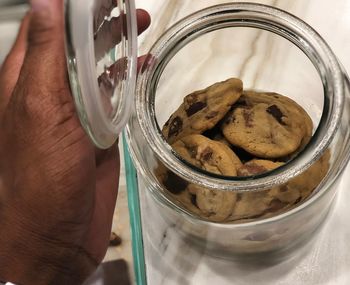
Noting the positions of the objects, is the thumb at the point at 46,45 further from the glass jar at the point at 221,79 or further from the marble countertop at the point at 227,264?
the marble countertop at the point at 227,264

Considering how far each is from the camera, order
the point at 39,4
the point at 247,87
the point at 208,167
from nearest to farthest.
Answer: the point at 39,4, the point at 208,167, the point at 247,87

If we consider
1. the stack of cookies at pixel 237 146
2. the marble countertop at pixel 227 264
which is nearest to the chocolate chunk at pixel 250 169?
the stack of cookies at pixel 237 146

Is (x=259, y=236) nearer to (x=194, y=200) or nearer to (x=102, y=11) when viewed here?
(x=194, y=200)

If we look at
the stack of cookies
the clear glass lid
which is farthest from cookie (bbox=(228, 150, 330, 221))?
the clear glass lid

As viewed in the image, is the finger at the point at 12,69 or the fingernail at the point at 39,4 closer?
the fingernail at the point at 39,4

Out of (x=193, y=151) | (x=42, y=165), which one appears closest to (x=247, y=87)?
(x=193, y=151)

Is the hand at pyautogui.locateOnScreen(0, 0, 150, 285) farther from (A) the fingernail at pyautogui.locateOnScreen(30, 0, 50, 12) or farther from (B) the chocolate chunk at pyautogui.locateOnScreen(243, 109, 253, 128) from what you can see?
(B) the chocolate chunk at pyautogui.locateOnScreen(243, 109, 253, 128)
